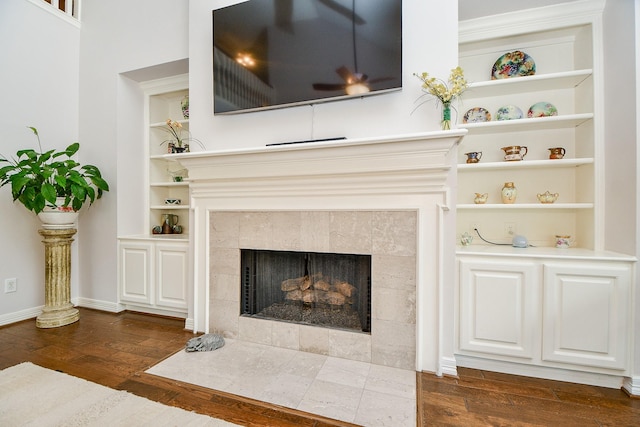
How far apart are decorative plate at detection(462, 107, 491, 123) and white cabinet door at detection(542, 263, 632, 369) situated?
119 centimetres

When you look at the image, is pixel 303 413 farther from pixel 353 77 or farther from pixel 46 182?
pixel 46 182

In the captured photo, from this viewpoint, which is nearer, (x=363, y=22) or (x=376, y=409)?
(x=376, y=409)


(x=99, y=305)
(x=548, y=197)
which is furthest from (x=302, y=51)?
(x=99, y=305)

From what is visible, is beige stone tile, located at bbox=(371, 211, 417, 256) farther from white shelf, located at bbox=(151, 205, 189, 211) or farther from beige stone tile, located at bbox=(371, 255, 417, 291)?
white shelf, located at bbox=(151, 205, 189, 211)

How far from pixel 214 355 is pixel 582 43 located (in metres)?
3.53

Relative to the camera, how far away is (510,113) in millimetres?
2227

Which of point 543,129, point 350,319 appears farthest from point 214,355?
point 543,129

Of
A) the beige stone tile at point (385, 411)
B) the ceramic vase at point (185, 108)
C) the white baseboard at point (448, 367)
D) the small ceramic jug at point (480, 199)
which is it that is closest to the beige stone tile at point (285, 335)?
the beige stone tile at point (385, 411)

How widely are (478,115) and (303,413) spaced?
2.41 metres

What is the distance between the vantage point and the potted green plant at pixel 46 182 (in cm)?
233

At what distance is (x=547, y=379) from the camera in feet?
5.94

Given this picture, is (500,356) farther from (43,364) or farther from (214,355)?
(43,364)

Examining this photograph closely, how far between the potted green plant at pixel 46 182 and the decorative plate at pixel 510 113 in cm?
358

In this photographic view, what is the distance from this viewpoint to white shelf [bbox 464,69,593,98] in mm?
1998
